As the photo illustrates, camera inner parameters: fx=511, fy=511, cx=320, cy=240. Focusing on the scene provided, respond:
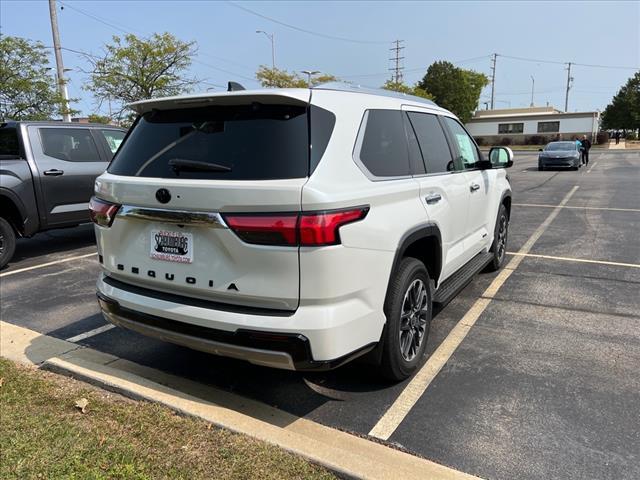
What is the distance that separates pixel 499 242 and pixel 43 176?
6119 millimetres

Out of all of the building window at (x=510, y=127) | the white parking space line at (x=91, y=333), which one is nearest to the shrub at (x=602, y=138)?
the building window at (x=510, y=127)

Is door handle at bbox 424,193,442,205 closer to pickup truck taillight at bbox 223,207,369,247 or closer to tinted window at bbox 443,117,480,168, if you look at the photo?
tinted window at bbox 443,117,480,168

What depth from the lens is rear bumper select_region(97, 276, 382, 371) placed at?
105 inches

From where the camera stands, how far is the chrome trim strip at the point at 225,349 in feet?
8.95

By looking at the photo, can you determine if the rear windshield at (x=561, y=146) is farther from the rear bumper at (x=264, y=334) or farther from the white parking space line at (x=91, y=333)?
the rear bumper at (x=264, y=334)

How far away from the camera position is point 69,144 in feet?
25.1

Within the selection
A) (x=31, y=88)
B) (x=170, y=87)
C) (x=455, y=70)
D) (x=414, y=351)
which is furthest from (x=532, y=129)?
(x=414, y=351)

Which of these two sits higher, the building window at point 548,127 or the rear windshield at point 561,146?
the building window at point 548,127

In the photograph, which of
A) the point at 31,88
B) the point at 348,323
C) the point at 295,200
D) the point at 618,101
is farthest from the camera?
the point at 618,101

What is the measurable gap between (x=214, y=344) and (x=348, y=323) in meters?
0.76

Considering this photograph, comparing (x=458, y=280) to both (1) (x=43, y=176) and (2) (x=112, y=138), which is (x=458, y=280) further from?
(2) (x=112, y=138)

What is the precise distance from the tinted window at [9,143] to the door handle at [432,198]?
6.03m

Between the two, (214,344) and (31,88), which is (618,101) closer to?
(31,88)

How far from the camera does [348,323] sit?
2.76 m
